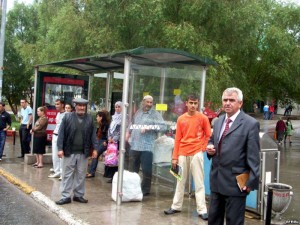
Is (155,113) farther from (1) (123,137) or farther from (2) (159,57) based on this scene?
(2) (159,57)

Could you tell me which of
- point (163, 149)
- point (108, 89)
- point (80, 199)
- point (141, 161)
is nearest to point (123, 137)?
point (141, 161)

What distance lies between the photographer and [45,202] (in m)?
6.75

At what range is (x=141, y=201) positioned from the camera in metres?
6.96

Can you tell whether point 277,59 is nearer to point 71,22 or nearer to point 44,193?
point 71,22

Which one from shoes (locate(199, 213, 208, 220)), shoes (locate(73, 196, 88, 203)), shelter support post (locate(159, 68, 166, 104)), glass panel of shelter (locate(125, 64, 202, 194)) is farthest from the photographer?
shelter support post (locate(159, 68, 166, 104))

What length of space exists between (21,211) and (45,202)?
46cm

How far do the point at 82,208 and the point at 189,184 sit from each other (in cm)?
218

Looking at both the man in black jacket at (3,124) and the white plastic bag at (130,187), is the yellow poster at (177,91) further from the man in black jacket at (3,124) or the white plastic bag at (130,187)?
the man in black jacket at (3,124)

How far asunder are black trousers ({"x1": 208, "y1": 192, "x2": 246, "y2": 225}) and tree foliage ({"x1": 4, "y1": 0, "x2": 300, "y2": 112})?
23.0ft

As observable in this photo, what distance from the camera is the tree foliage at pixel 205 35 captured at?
37.6 feet

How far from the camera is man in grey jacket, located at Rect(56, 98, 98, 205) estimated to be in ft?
21.8

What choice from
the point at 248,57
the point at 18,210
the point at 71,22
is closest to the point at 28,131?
the point at 71,22

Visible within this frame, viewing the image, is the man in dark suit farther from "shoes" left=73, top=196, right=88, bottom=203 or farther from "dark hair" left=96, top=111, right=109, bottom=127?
"dark hair" left=96, top=111, right=109, bottom=127

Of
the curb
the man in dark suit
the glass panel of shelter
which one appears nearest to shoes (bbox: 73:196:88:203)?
the curb
